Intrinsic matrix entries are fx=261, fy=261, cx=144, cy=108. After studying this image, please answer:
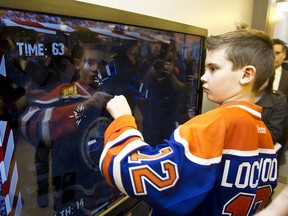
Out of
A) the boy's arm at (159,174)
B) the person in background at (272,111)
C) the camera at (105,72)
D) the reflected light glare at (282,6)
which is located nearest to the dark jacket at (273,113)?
the person in background at (272,111)

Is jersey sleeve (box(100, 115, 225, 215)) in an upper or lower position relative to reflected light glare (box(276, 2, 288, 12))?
lower

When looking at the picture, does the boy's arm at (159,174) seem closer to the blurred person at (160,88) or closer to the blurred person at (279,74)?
the blurred person at (160,88)

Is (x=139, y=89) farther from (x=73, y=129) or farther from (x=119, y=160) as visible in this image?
(x=119, y=160)

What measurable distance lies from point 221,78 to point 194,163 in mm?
297

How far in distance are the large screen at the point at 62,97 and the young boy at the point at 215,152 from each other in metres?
0.15

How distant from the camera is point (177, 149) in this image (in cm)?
65

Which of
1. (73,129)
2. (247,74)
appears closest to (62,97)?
(73,129)

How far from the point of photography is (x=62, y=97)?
0.81m

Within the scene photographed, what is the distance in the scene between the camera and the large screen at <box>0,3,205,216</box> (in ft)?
2.21

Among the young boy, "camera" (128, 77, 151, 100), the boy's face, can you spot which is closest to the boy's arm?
the young boy

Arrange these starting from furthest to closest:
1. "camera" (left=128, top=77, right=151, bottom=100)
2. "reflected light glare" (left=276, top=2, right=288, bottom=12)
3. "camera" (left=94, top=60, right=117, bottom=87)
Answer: "reflected light glare" (left=276, top=2, right=288, bottom=12)
"camera" (left=128, top=77, right=151, bottom=100)
"camera" (left=94, top=60, right=117, bottom=87)

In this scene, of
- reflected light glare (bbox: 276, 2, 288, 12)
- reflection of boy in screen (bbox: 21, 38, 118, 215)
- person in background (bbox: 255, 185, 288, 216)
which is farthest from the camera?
reflected light glare (bbox: 276, 2, 288, 12)

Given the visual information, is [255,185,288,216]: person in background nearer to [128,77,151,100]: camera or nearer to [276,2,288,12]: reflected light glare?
[128,77,151,100]: camera

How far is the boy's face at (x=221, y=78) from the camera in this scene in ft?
2.59
